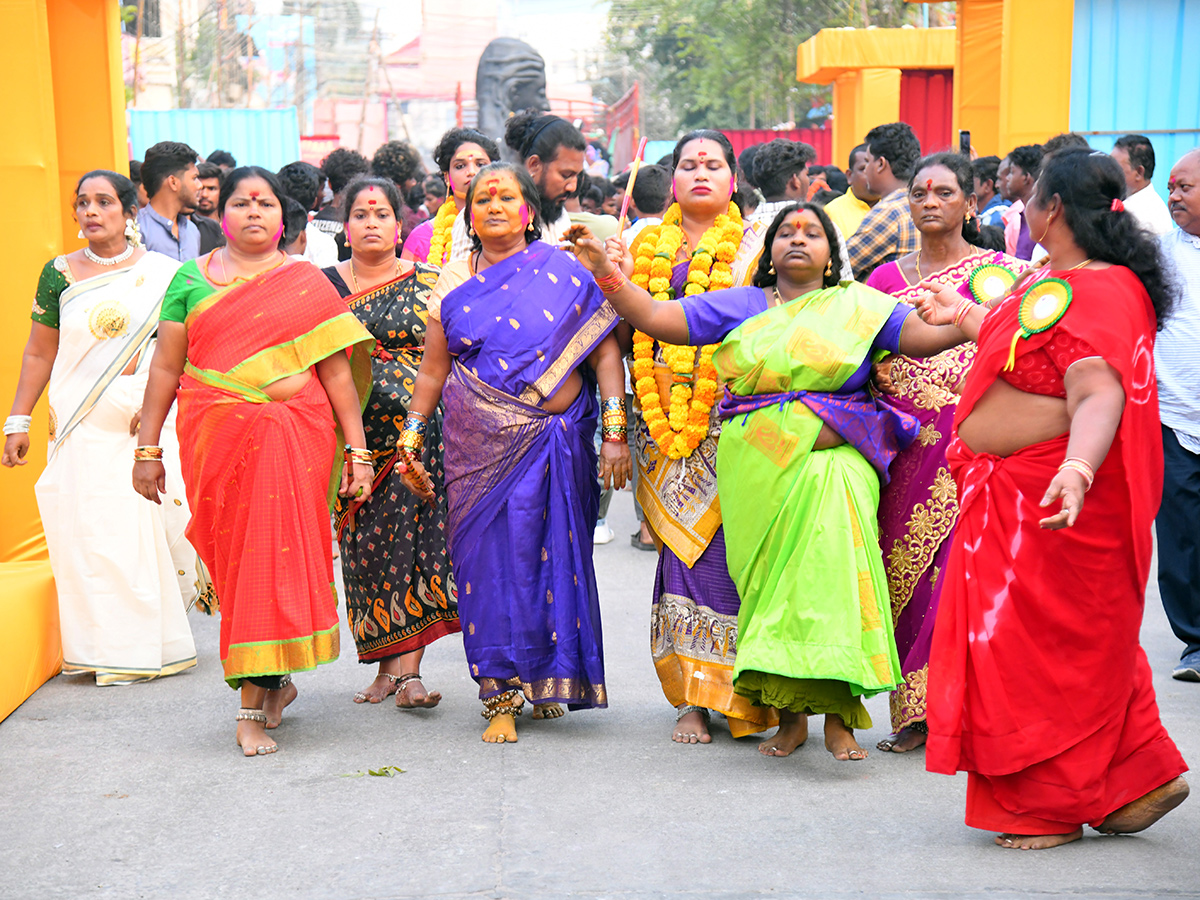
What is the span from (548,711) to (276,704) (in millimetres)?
1011

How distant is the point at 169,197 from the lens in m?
7.72

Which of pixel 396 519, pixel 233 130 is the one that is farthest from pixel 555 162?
pixel 233 130

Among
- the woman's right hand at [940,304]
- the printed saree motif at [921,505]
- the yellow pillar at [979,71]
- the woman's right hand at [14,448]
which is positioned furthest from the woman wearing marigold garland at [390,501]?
the yellow pillar at [979,71]

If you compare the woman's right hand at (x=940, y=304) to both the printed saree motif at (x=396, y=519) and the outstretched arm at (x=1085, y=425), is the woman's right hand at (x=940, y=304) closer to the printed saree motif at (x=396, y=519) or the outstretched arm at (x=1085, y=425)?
the outstretched arm at (x=1085, y=425)

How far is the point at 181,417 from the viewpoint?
4836 millimetres

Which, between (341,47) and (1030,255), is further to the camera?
(341,47)

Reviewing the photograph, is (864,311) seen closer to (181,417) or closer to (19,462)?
(181,417)

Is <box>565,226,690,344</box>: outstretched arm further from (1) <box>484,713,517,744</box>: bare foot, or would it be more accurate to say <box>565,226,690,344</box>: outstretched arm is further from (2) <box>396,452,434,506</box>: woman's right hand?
(1) <box>484,713,517,744</box>: bare foot

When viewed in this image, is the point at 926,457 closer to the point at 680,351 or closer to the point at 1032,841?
the point at 680,351

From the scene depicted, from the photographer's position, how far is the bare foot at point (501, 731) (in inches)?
187

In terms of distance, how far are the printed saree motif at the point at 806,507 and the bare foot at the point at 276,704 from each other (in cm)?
178

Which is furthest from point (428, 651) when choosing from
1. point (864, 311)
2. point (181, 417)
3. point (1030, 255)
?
point (1030, 255)

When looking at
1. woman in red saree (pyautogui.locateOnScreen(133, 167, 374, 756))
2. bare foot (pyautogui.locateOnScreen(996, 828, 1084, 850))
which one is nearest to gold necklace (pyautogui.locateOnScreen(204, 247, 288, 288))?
woman in red saree (pyautogui.locateOnScreen(133, 167, 374, 756))

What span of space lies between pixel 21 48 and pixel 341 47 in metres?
53.5
